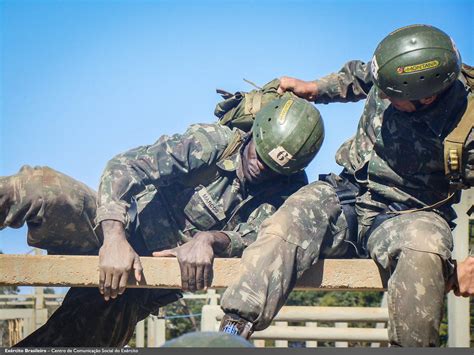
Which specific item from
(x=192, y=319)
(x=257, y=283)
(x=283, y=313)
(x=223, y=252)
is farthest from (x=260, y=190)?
(x=192, y=319)

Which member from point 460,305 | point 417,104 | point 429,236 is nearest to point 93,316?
point 429,236

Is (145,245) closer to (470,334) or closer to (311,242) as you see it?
(311,242)

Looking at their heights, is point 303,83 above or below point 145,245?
above

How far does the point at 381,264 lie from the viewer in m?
4.63

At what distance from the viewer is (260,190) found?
17.0 ft

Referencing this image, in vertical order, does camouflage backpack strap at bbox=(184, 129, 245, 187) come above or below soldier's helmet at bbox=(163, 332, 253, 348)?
above

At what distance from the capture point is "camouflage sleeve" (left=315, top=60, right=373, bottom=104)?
527 centimetres

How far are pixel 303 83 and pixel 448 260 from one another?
1532 mm

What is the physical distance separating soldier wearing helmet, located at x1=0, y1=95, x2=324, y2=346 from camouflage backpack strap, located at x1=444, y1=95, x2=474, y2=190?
32.5 inches

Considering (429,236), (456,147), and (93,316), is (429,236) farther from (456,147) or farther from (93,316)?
(93,316)

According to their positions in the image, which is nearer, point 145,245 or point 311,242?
point 311,242

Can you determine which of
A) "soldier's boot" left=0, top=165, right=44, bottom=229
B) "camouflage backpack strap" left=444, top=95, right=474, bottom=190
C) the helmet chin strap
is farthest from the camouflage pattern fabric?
"camouflage backpack strap" left=444, top=95, right=474, bottom=190

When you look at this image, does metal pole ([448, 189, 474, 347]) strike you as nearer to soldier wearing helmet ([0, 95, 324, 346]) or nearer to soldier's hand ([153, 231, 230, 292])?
soldier wearing helmet ([0, 95, 324, 346])

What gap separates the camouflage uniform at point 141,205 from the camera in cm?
494
